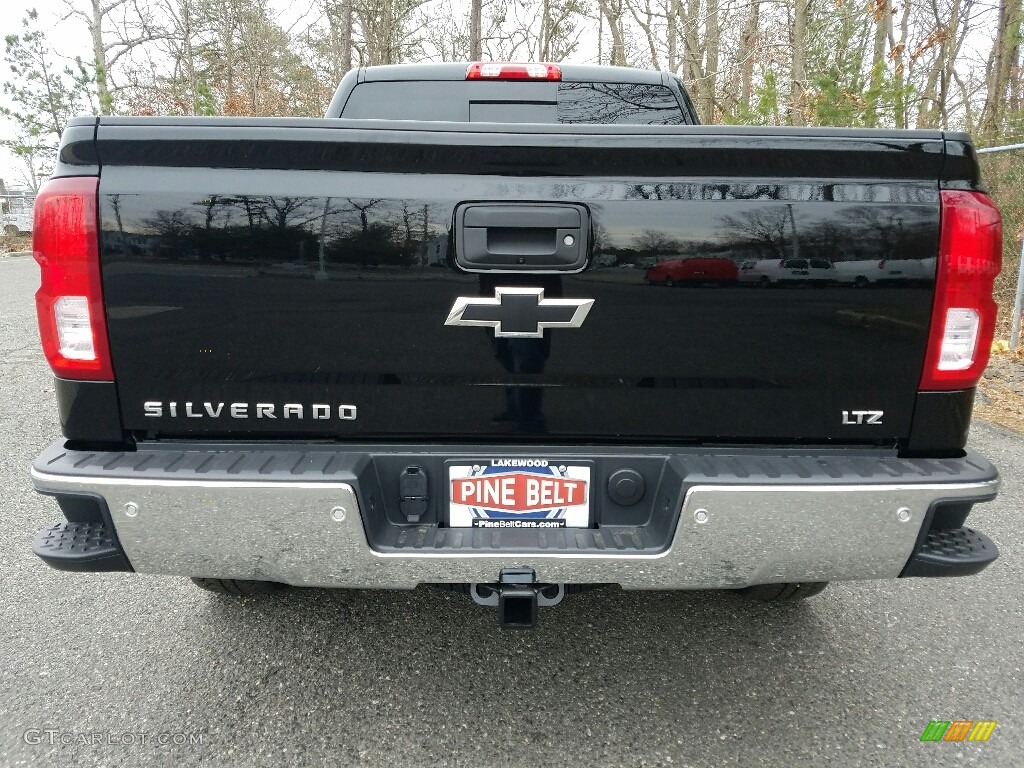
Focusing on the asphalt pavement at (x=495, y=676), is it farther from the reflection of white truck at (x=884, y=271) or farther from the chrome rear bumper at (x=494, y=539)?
the reflection of white truck at (x=884, y=271)

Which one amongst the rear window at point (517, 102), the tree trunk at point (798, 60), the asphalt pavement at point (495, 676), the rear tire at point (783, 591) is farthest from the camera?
the tree trunk at point (798, 60)

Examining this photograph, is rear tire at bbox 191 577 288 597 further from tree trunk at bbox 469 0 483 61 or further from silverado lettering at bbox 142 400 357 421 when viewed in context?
tree trunk at bbox 469 0 483 61

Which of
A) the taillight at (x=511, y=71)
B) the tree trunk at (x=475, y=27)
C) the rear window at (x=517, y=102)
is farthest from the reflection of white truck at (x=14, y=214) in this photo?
the taillight at (x=511, y=71)

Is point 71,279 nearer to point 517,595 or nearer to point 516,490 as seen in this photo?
point 516,490

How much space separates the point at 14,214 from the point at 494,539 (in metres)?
36.6

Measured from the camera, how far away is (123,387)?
1.81m

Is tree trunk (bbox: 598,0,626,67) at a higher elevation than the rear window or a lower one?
higher

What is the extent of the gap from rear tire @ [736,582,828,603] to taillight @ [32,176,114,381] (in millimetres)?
2339

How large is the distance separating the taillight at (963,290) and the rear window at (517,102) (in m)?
1.74

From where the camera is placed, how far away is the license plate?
1.86m

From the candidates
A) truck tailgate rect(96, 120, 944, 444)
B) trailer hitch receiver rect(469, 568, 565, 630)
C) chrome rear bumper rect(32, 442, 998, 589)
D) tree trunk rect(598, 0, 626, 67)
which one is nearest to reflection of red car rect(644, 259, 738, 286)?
truck tailgate rect(96, 120, 944, 444)

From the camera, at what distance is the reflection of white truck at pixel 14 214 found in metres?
27.1

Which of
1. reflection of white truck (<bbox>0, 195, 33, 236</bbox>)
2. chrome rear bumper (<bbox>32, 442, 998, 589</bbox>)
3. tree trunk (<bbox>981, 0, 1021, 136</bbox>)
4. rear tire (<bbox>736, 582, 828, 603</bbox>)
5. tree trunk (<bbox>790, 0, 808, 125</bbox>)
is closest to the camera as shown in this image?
chrome rear bumper (<bbox>32, 442, 998, 589</bbox>)

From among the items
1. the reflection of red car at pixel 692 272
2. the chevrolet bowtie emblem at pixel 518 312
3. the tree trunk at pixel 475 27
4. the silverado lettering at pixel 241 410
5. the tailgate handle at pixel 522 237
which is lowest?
the silverado lettering at pixel 241 410
